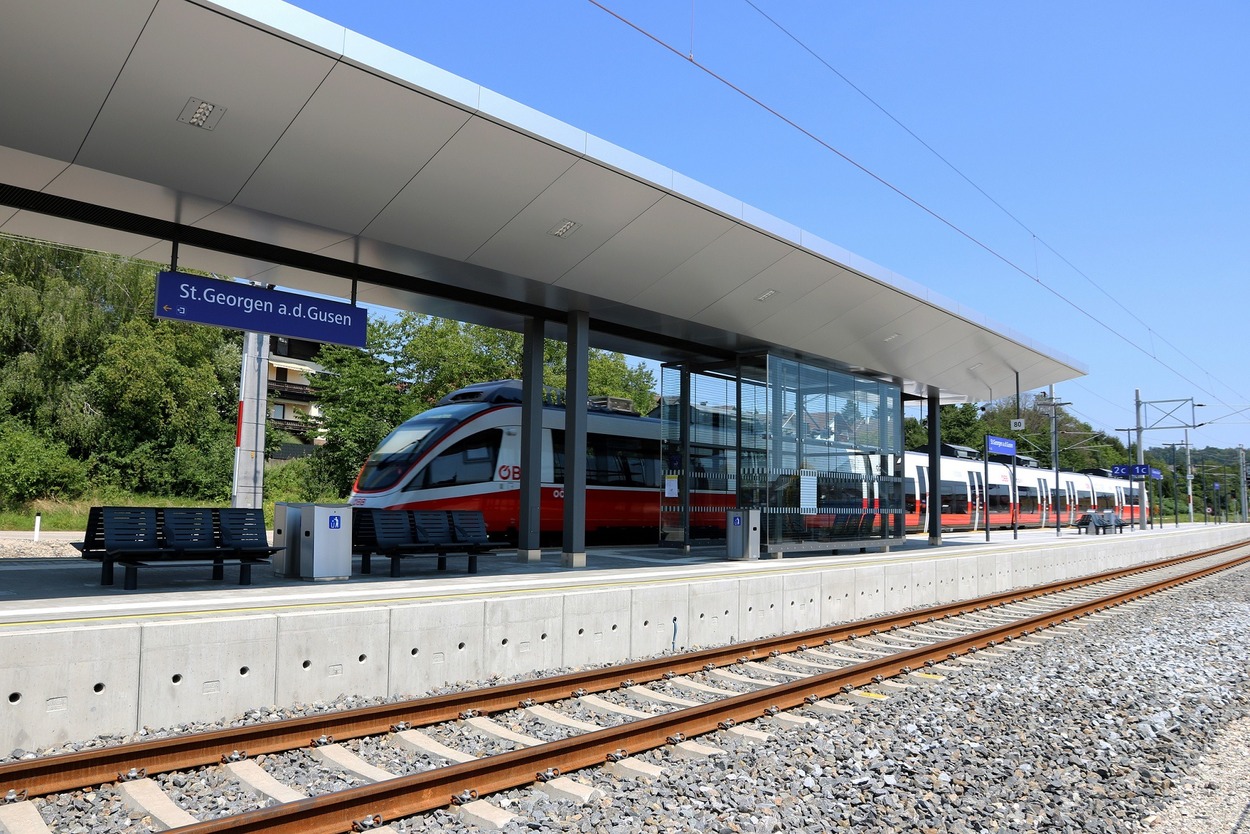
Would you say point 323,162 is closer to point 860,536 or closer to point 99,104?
point 99,104

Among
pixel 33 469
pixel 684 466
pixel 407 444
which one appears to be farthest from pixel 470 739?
pixel 33 469

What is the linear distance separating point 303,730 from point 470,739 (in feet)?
3.70

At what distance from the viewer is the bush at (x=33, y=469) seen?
28531 mm

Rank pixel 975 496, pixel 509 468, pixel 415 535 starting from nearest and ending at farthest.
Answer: pixel 415 535 → pixel 509 468 → pixel 975 496

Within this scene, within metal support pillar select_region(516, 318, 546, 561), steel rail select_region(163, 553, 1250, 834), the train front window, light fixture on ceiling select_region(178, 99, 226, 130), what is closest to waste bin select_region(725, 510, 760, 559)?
metal support pillar select_region(516, 318, 546, 561)

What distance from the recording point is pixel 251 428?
14852 mm

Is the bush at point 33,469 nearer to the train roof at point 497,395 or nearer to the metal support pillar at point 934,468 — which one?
the train roof at point 497,395

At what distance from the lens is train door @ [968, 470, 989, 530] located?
37.2 m

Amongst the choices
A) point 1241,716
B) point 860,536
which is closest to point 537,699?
point 1241,716

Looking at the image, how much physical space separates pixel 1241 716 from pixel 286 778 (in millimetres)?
7936

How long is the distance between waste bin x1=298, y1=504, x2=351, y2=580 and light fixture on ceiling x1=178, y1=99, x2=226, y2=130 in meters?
5.10

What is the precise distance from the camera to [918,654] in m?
9.84

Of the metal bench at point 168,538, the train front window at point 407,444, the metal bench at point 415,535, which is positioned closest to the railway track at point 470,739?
the metal bench at point 168,538

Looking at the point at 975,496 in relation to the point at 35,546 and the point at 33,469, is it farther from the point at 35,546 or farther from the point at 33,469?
the point at 33,469
